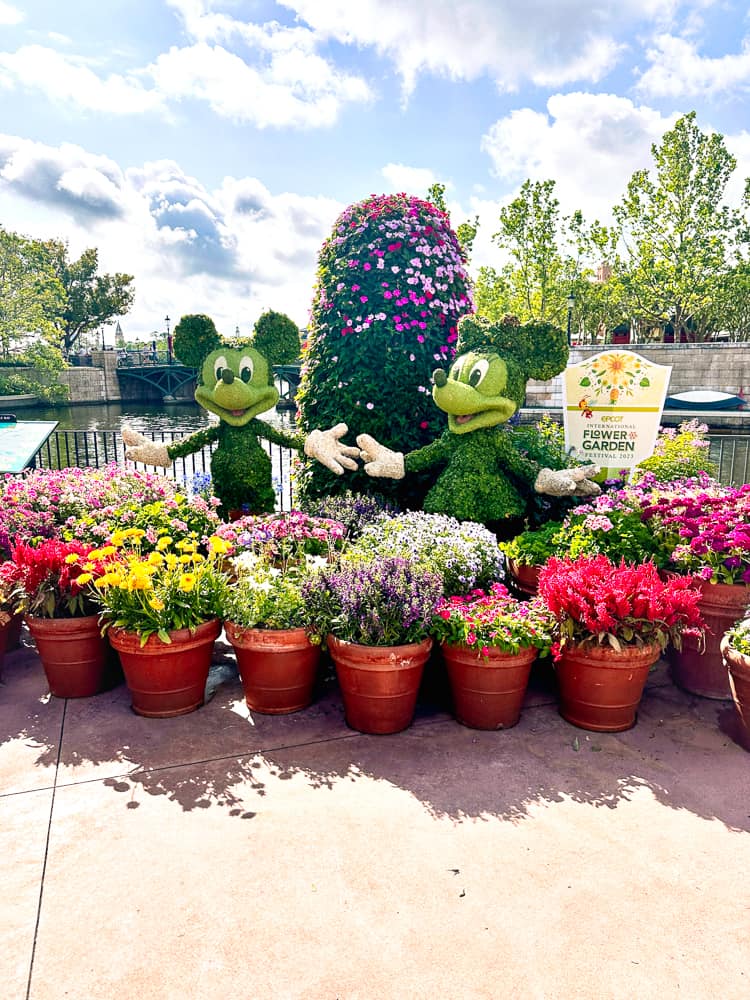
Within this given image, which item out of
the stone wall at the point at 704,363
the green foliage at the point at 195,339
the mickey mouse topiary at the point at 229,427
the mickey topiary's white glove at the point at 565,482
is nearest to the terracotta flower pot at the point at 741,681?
the mickey topiary's white glove at the point at 565,482

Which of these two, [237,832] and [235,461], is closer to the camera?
[237,832]

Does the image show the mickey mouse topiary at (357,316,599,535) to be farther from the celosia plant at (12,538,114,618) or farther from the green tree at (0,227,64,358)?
the green tree at (0,227,64,358)

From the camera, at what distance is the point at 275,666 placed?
10.2 ft

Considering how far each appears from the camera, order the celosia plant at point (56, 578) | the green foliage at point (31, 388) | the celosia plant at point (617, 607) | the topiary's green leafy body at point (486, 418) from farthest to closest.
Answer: the green foliage at point (31, 388)
the topiary's green leafy body at point (486, 418)
the celosia plant at point (56, 578)
the celosia plant at point (617, 607)

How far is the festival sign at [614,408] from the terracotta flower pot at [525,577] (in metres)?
1.42

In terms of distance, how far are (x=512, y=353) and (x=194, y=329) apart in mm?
2576

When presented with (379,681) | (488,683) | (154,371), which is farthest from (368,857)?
(154,371)

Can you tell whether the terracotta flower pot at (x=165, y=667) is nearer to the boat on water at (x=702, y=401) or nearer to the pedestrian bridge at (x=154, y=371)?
the boat on water at (x=702, y=401)

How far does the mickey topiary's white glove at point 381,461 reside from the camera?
450cm

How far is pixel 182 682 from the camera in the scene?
124 inches

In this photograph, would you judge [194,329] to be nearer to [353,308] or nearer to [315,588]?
[353,308]

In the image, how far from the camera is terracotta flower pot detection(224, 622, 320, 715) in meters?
3.08

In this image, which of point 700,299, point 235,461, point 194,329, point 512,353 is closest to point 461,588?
point 512,353

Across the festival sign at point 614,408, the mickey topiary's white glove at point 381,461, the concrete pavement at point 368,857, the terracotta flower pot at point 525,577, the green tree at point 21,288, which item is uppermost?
the green tree at point 21,288
